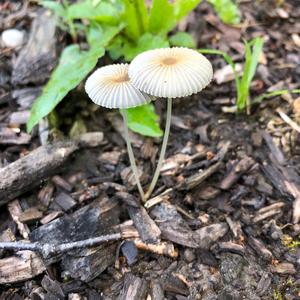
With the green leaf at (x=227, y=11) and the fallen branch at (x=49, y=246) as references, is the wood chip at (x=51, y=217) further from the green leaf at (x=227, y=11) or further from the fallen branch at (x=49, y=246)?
the green leaf at (x=227, y=11)

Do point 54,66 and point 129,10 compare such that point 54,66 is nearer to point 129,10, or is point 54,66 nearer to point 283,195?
point 129,10

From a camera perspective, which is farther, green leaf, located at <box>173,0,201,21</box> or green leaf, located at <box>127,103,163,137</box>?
green leaf, located at <box>173,0,201,21</box>

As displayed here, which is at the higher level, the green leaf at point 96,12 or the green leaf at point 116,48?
the green leaf at point 96,12

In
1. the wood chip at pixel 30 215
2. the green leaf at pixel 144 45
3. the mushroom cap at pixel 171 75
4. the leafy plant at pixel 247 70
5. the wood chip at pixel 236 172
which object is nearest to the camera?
the mushroom cap at pixel 171 75

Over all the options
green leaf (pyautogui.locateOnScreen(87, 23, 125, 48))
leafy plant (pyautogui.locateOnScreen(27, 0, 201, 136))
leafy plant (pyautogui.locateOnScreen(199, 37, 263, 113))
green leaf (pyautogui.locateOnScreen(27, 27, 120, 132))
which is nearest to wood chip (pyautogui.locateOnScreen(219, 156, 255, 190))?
leafy plant (pyautogui.locateOnScreen(199, 37, 263, 113))

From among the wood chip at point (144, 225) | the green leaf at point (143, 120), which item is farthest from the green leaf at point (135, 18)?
the wood chip at point (144, 225)

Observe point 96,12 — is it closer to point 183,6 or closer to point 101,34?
point 101,34

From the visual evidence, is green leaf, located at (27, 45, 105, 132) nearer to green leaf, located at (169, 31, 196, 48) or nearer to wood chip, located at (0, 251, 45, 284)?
green leaf, located at (169, 31, 196, 48)

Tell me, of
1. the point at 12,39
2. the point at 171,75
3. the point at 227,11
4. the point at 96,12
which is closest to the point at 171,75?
the point at 171,75
